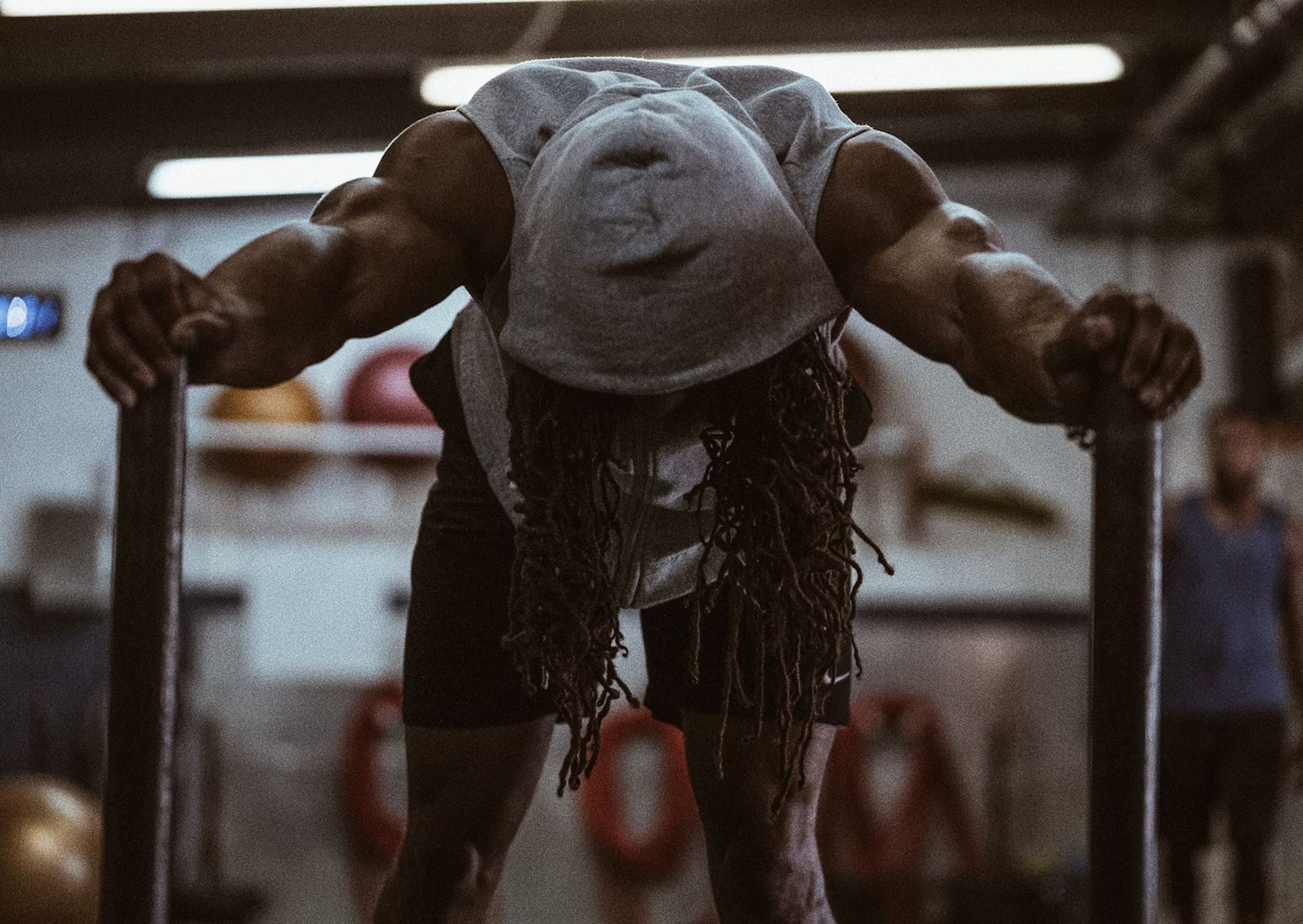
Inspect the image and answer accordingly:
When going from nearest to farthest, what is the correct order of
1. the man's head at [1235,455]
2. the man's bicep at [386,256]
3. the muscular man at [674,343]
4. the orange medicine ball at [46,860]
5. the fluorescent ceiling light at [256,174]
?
the muscular man at [674,343]
the man's bicep at [386,256]
the orange medicine ball at [46,860]
the man's head at [1235,455]
the fluorescent ceiling light at [256,174]

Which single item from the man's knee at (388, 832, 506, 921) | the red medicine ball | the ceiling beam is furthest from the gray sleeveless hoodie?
the red medicine ball

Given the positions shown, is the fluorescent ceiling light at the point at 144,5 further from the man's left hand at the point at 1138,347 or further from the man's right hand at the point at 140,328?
the man's left hand at the point at 1138,347

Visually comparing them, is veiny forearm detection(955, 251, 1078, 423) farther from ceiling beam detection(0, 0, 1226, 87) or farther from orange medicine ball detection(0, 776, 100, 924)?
ceiling beam detection(0, 0, 1226, 87)

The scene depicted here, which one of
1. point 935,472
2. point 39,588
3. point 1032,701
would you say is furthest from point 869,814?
point 39,588

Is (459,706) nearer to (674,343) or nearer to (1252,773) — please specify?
(674,343)

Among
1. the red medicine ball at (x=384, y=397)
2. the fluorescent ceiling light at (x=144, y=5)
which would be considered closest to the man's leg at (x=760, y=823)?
the fluorescent ceiling light at (x=144, y=5)

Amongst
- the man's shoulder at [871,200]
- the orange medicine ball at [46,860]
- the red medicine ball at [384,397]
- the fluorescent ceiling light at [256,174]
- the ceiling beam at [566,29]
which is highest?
the ceiling beam at [566,29]

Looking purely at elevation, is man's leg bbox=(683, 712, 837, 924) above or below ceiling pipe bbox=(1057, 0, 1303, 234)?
below

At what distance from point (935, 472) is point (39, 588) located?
12.2ft

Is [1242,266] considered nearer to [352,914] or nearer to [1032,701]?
[1032,701]

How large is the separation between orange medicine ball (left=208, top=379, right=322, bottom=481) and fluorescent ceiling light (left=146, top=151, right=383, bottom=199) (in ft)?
2.52

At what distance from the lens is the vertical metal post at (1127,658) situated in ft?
3.59

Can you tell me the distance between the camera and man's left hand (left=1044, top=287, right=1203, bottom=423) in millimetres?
1084

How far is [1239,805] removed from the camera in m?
4.12
